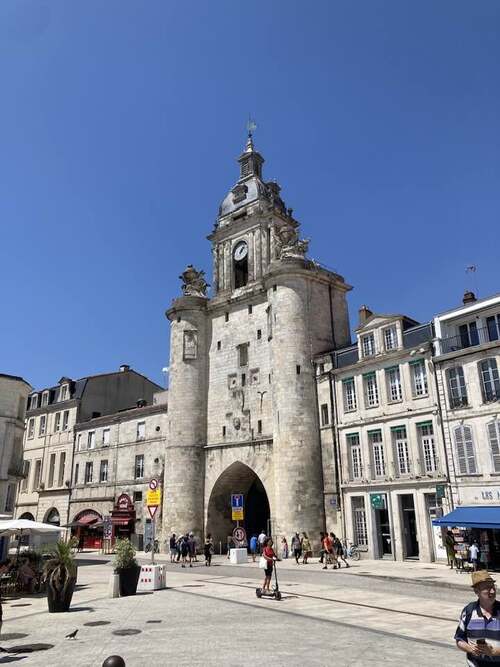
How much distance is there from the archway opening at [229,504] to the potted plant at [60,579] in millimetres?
20198

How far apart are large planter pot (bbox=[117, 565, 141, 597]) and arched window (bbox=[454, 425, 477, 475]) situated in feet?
44.9

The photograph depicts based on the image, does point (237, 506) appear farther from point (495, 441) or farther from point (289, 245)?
point (289, 245)

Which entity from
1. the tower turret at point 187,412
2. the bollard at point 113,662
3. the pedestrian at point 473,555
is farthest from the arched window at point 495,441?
the bollard at point 113,662

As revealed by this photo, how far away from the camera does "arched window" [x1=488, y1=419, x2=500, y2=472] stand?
2045cm

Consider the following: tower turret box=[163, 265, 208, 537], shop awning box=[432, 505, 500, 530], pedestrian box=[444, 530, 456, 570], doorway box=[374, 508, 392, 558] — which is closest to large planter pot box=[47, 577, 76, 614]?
shop awning box=[432, 505, 500, 530]

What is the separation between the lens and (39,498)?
144 feet

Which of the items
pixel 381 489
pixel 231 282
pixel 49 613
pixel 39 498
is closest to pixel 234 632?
pixel 49 613

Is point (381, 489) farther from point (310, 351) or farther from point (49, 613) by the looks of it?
point (49, 613)

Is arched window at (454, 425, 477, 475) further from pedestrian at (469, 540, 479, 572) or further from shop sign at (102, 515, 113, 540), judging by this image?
shop sign at (102, 515, 113, 540)

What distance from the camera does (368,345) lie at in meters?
26.7

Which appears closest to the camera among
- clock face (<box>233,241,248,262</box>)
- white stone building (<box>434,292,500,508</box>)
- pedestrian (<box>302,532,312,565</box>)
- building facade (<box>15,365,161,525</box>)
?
white stone building (<box>434,292,500,508</box>)

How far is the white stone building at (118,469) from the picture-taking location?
35938 mm

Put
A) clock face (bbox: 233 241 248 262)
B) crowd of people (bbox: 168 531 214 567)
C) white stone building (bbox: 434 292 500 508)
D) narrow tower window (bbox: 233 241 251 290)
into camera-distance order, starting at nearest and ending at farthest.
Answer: white stone building (bbox: 434 292 500 508)
crowd of people (bbox: 168 531 214 567)
clock face (bbox: 233 241 248 262)
narrow tower window (bbox: 233 241 251 290)

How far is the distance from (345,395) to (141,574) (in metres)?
15.2
